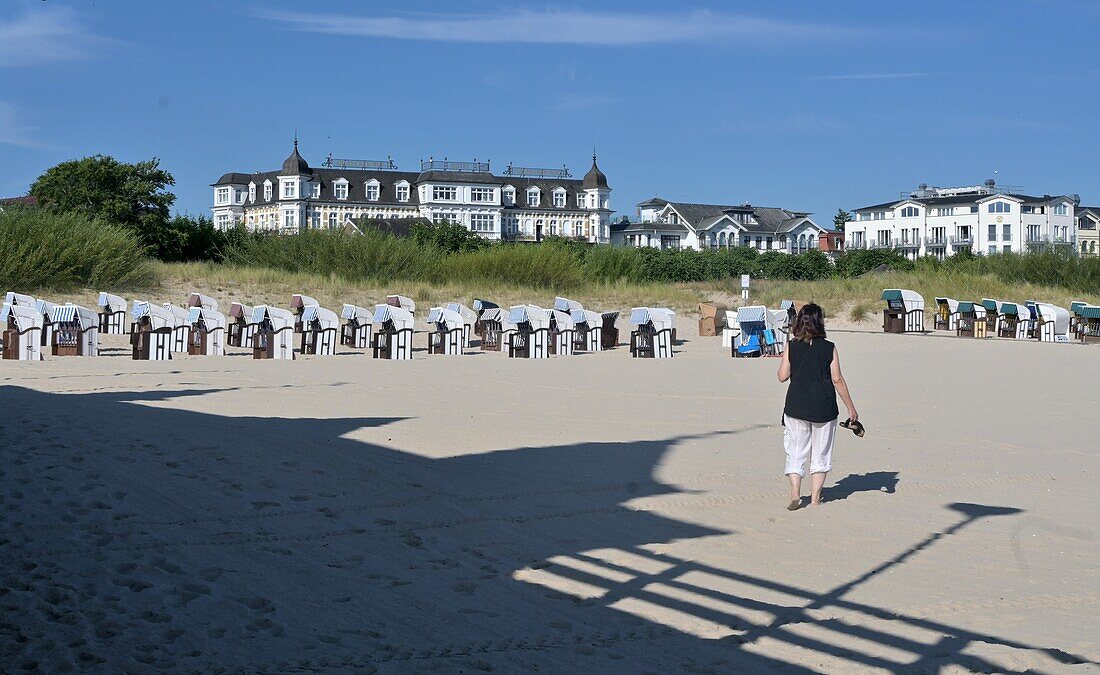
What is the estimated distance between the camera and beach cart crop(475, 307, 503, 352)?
963 inches

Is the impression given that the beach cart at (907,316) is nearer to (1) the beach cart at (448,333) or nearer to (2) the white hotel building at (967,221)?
(1) the beach cart at (448,333)

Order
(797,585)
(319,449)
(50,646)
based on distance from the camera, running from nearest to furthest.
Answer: (50,646)
(797,585)
(319,449)

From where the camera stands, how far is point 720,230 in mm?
112562

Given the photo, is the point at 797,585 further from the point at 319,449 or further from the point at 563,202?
the point at 563,202

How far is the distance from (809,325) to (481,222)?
310 ft

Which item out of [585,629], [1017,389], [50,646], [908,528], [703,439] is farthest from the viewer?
[1017,389]

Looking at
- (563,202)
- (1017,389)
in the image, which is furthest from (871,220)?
(1017,389)

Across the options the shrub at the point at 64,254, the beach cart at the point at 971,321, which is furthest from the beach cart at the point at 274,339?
the beach cart at the point at 971,321

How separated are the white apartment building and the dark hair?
339 ft

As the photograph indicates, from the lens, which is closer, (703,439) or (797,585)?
(797,585)

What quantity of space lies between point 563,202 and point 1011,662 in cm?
10334

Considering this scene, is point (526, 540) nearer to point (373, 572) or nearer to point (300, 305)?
point (373, 572)

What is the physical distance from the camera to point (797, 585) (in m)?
5.90

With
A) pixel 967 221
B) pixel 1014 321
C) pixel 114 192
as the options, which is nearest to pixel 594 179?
pixel 967 221
